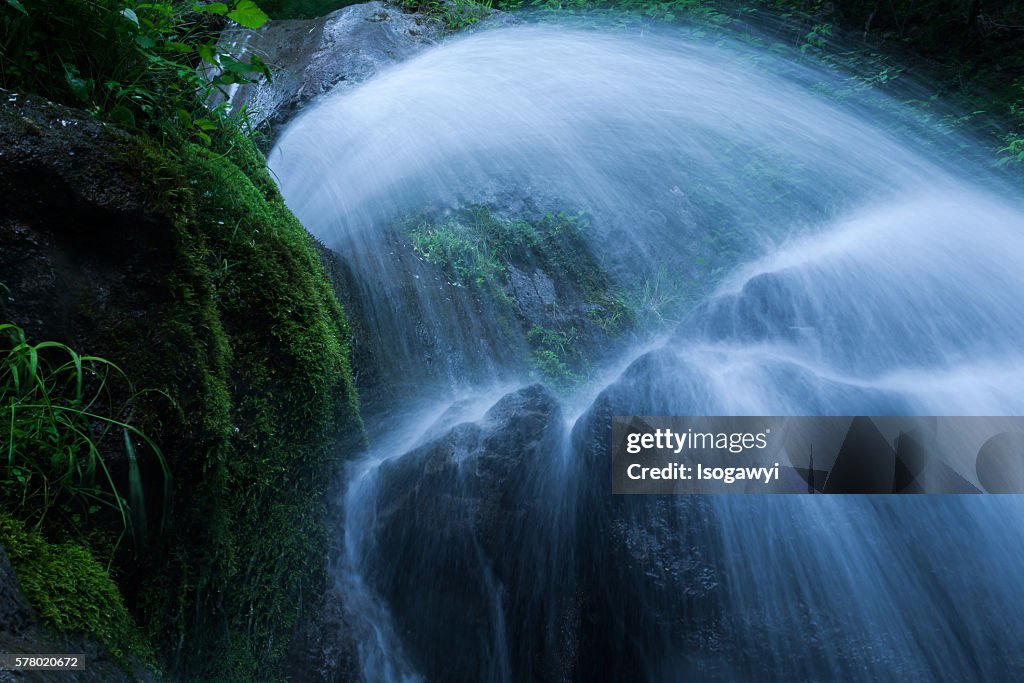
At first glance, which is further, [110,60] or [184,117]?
[184,117]

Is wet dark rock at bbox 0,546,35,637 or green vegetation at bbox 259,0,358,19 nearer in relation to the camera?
wet dark rock at bbox 0,546,35,637

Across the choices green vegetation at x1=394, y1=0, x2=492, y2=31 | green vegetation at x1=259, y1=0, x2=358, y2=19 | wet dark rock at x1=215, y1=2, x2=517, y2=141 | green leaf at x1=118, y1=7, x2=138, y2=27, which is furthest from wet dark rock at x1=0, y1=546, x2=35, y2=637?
green vegetation at x1=259, y1=0, x2=358, y2=19

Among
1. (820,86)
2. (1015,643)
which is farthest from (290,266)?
(820,86)

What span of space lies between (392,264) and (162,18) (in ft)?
6.26

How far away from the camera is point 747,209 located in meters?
6.05

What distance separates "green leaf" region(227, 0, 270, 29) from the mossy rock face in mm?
499

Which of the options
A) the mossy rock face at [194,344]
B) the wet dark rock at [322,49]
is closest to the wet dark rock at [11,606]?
the mossy rock face at [194,344]

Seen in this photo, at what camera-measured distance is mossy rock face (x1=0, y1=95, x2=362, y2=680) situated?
1.93m

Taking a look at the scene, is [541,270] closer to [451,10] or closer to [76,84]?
[76,84]

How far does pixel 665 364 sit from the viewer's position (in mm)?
3443

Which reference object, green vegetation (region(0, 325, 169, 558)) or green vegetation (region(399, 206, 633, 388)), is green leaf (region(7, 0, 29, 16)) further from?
green vegetation (region(399, 206, 633, 388))

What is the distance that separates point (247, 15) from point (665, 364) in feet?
7.97

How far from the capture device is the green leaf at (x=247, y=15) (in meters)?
2.30

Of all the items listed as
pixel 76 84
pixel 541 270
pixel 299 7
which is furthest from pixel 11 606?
pixel 299 7
